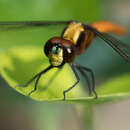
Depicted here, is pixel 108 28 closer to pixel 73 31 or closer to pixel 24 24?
pixel 73 31

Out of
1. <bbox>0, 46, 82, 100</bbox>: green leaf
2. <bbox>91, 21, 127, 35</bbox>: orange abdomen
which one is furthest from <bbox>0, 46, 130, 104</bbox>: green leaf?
<bbox>91, 21, 127, 35</bbox>: orange abdomen

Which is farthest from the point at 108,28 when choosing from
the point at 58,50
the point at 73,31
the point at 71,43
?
the point at 58,50

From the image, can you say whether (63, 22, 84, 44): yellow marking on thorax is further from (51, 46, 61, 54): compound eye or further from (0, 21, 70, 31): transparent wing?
(51, 46, 61, 54): compound eye

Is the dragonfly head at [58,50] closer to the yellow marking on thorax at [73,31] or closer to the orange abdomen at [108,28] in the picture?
the yellow marking on thorax at [73,31]

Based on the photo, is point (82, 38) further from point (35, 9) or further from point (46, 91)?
point (46, 91)

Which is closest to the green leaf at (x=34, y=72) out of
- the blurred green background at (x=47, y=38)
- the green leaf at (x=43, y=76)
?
the green leaf at (x=43, y=76)

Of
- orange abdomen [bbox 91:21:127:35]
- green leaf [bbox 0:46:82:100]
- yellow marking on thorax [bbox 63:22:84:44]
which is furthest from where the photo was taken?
orange abdomen [bbox 91:21:127:35]
